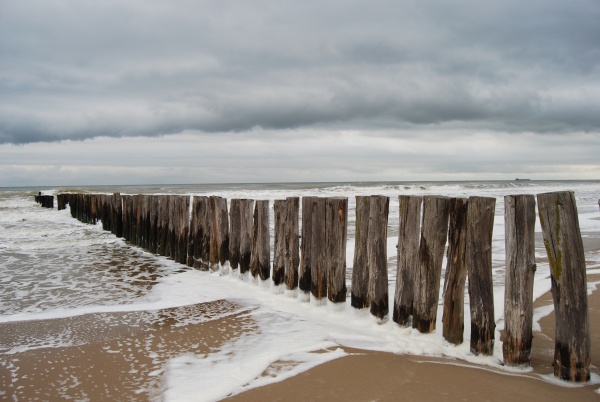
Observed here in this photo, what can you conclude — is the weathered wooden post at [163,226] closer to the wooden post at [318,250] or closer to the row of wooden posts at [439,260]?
the row of wooden posts at [439,260]

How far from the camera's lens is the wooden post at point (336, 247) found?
16.8ft

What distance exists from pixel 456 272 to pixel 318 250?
180 cm

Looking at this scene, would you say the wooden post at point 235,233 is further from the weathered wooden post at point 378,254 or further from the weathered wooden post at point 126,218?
the weathered wooden post at point 126,218

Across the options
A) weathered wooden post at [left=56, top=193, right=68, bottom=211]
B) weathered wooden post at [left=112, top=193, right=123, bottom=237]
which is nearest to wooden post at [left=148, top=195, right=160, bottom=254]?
weathered wooden post at [left=112, top=193, right=123, bottom=237]

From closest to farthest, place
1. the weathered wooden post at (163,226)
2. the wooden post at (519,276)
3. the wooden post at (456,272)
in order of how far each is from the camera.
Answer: the wooden post at (519,276), the wooden post at (456,272), the weathered wooden post at (163,226)

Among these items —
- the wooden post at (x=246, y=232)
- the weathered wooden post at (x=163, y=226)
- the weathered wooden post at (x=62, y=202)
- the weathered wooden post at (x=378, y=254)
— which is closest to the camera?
the weathered wooden post at (x=378, y=254)

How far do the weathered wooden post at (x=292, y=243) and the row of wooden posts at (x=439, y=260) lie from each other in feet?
0.04

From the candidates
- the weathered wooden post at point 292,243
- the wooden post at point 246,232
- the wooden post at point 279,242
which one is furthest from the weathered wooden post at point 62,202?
the weathered wooden post at point 292,243

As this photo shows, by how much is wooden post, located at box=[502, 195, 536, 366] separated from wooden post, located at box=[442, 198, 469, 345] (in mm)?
414

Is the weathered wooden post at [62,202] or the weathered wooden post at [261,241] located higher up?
the weathered wooden post at [261,241]

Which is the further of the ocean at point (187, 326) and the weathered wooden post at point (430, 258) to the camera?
the weathered wooden post at point (430, 258)

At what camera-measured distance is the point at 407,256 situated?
173 inches

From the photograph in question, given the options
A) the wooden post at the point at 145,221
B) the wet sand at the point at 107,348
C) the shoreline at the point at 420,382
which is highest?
the wooden post at the point at 145,221

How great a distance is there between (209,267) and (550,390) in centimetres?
569
